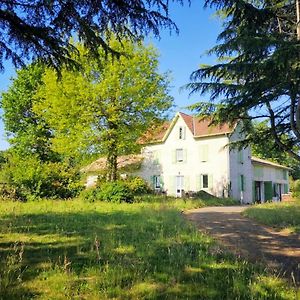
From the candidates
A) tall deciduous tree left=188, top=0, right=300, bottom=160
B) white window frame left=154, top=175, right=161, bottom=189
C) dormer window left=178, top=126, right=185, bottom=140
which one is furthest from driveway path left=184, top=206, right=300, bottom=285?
white window frame left=154, top=175, right=161, bottom=189

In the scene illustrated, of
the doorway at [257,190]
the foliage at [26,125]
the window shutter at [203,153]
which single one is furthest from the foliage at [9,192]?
the doorway at [257,190]

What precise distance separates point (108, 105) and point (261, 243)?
1564cm

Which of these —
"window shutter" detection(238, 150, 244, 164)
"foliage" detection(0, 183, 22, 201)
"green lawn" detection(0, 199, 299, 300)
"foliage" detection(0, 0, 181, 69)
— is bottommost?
"green lawn" detection(0, 199, 299, 300)

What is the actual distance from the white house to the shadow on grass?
21.9 m

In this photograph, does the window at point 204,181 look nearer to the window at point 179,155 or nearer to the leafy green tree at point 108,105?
the window at point 179,155

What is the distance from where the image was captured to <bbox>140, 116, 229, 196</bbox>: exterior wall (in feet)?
98.4

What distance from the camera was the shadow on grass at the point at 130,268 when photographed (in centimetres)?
405

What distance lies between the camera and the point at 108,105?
71.4 ft

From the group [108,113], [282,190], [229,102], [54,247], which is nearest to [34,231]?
[54,247]

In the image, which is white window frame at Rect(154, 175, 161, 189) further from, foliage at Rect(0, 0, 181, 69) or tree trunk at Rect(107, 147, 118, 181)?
foliage at Rect(0, 0, 181, 69)

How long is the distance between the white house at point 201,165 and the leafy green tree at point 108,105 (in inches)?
271

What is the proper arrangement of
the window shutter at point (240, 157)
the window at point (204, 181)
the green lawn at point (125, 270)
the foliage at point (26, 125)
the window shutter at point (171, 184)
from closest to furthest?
1. the green lawn at point (125, 270)
2. the foliage at point (26, 125)
3. the window at point (204, 181)
4. the window shutter at point (240, 157)
5. the window shutter at point (171, 184)

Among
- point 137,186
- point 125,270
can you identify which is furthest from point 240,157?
point 125,270

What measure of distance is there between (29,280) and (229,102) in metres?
7.25
